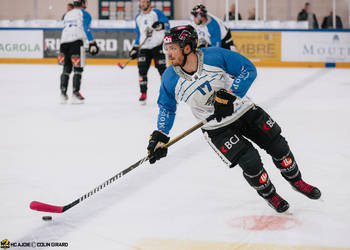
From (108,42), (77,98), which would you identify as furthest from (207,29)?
(108,42)

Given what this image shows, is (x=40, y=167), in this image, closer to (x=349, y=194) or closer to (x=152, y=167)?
(x=152, y=167)

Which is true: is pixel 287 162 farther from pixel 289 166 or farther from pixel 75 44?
pixel 75 44

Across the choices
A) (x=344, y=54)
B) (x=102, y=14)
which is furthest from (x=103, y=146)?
(x=102, y=14)

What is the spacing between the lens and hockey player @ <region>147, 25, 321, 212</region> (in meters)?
2.61

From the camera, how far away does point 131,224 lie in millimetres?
2602

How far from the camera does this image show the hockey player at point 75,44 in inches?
285

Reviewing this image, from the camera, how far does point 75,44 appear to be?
23.9ft

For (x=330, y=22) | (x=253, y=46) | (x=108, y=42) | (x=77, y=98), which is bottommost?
(x=77, y=98)

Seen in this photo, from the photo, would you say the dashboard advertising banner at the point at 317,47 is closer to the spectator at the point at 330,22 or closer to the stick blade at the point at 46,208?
the spectator at the point at 330,22

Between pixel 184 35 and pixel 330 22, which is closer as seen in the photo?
pixel 184 35

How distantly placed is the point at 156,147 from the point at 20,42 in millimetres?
10920

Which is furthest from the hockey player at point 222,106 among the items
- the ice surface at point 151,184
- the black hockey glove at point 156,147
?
the ice surface at point 151,184

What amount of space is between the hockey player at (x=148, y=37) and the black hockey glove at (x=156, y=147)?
4.50 m

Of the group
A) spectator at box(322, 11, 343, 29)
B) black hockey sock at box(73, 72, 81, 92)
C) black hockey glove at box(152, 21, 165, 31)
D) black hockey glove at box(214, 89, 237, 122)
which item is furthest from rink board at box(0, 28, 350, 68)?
black hockey glove at box(214, 89, 237, 122)
